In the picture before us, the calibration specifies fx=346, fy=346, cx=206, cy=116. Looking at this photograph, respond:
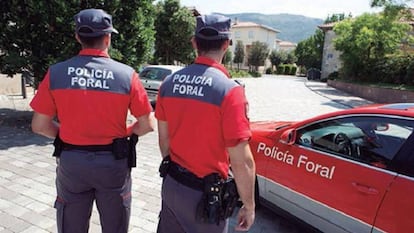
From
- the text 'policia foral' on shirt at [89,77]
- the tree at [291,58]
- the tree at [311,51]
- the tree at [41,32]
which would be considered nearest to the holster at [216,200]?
the text 'policia foral' on shirt at [89,77]

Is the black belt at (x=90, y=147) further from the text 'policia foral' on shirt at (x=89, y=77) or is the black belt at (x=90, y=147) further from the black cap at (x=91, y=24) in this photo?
the black cap at (x=91, y=24)

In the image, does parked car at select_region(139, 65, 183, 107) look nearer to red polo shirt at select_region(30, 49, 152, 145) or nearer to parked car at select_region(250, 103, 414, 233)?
parked car at select_region(250, 103, 414, 233)

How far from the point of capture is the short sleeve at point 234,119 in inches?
68.9

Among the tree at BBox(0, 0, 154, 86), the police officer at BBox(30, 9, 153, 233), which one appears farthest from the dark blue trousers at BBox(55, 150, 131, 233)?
the tree at BBox(0, 0, 154, 86)

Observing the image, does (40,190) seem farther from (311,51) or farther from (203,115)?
(311,51)

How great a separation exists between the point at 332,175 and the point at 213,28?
176 centimetres

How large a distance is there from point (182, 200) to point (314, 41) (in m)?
61.2

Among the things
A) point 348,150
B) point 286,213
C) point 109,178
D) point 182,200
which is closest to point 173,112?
point 182,200

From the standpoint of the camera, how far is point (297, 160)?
10.7 feet

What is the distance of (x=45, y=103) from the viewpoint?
222 cm

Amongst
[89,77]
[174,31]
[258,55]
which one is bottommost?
[89,77]

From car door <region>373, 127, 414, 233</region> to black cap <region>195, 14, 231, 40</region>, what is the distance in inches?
64.2

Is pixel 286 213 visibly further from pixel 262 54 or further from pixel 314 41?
pixel 314 41

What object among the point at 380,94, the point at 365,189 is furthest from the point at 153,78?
the point at 380,94
